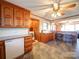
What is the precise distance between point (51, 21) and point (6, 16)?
20.8 ft

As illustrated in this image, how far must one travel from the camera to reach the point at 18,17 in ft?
13.3

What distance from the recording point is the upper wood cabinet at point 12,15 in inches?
127

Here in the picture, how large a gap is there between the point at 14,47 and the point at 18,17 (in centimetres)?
133

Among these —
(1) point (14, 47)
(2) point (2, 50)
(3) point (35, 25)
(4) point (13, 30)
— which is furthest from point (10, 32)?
(3) point (35, 25)

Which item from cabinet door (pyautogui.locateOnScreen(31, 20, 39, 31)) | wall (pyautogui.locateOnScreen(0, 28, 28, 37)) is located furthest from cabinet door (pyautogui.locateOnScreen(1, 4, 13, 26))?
cabinet door (pyautogui.locateOnScreen(31, 20, 39, 31))

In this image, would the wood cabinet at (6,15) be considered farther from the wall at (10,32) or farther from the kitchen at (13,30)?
the wall at (10,32)

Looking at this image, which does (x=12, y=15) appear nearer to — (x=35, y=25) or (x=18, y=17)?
(x=18, y=17)

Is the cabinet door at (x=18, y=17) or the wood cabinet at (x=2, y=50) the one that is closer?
the wood cabinet at (x=2, y=50)

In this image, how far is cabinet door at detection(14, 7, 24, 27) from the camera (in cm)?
387

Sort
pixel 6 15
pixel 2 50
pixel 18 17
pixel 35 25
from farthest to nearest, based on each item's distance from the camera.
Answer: pixel 35 25 < pixel 18 17 < pixel 6 15 < pixel 2 50

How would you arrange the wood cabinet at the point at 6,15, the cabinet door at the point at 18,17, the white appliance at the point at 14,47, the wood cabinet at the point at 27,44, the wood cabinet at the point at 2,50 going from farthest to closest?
the wood cabinet at the point at 27,44
the cabinet door at the point at 18,17
the wood cabinet at the point at 6,15
the white appliance at the point at 14,47
the wood cabinet at the point at 2,50

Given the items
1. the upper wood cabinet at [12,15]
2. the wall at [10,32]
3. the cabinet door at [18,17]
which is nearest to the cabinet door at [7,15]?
the upper wood cabinet at [12,15]

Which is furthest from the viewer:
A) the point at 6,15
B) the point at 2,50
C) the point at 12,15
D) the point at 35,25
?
the point at 35,25

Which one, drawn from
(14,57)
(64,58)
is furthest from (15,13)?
(64,58)
